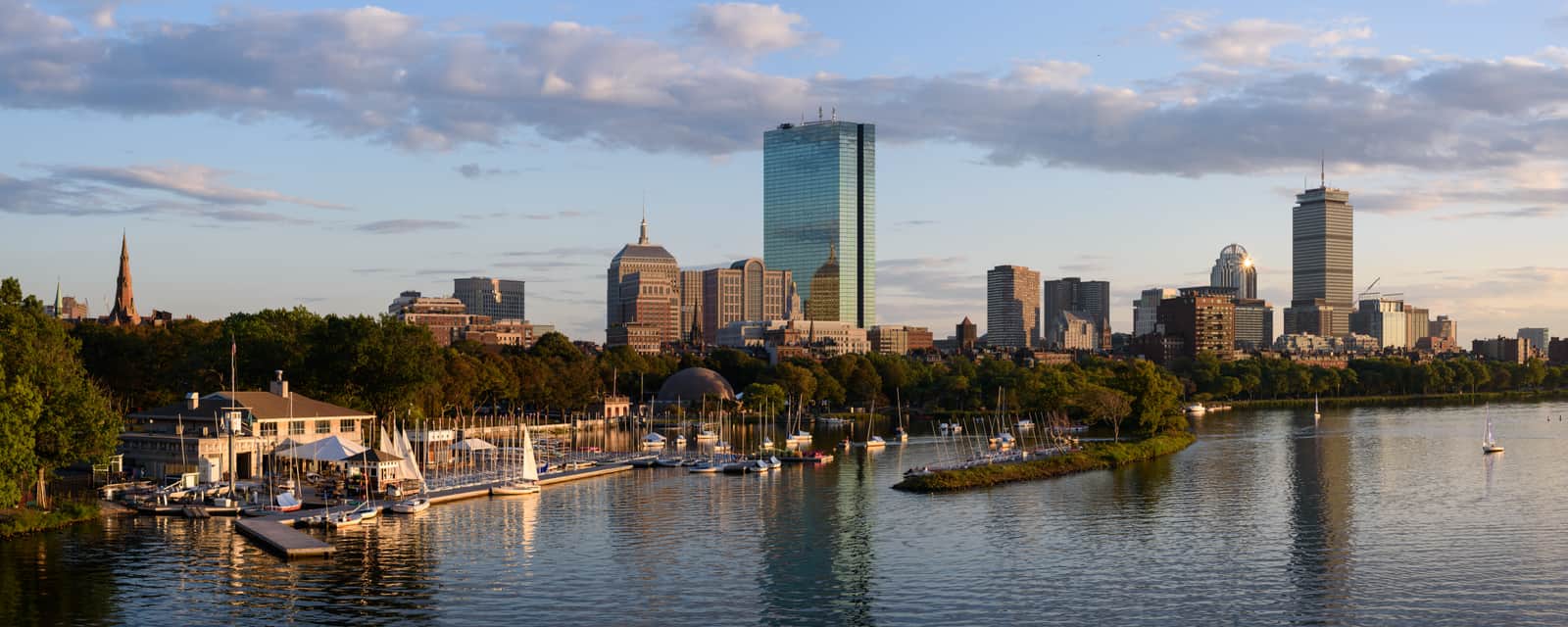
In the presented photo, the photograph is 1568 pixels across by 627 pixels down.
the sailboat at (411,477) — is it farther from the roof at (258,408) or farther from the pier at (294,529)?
the roof at (258,408)

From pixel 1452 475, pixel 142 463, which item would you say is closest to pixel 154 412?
pixel 142 463

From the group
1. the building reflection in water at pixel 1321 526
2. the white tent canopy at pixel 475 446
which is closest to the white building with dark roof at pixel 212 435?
the white tent canopy at pixel 475 446

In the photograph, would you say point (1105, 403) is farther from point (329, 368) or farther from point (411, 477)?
point (411, 477)

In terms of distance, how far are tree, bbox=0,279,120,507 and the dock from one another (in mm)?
11022

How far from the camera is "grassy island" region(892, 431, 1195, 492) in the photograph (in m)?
110

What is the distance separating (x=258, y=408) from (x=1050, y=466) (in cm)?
6618

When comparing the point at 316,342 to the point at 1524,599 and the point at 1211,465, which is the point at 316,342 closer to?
the point at 1211,465

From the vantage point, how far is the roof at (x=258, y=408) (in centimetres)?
10488

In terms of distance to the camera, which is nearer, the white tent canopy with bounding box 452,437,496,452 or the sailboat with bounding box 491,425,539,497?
the sailboat with bounding box 491,425,539,497

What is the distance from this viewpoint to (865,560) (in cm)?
7550

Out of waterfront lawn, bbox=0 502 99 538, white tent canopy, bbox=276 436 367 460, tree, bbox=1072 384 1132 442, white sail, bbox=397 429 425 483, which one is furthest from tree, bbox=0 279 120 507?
tree, bbox=1072 384 1132 442

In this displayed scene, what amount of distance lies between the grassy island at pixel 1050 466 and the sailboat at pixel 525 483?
28.4 m

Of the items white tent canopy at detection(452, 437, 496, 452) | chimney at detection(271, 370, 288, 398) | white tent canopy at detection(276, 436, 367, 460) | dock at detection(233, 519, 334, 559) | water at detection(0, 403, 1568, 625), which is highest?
chimney at detection(271, 370, 288, 398)

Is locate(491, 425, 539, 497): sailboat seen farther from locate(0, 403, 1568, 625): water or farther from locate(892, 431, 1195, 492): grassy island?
locate(892, 431, 1195, 492): grassy island
